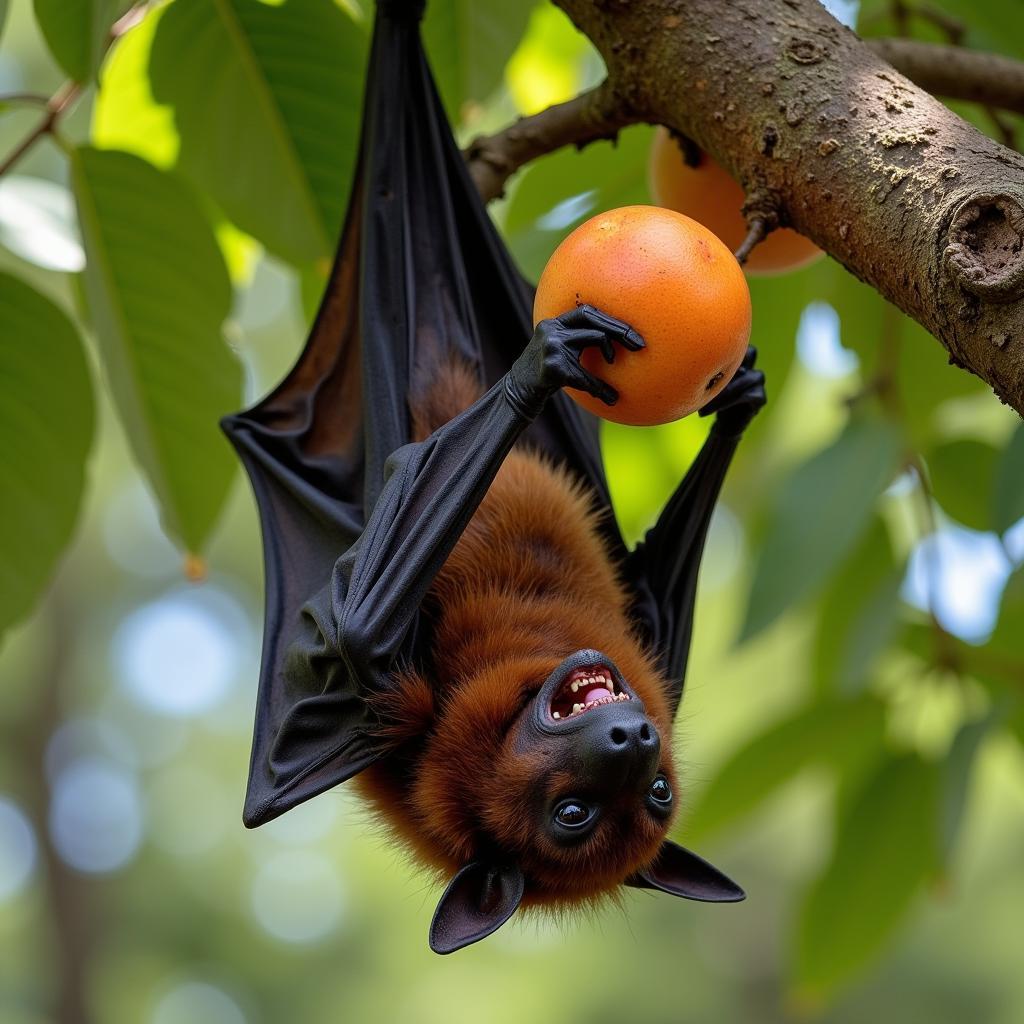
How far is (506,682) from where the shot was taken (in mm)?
2680

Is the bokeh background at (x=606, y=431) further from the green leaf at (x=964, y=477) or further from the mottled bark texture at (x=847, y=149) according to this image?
the mottled bark texture at (x=847, y=149)

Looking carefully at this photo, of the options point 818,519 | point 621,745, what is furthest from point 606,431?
point 621,745

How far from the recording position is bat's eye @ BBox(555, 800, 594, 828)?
2.54 m

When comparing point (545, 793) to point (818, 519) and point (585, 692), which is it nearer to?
point (585, 692)

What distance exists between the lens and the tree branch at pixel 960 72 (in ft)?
8.57

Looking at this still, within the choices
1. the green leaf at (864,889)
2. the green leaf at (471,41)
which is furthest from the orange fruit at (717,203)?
the green leaf at (864,889)

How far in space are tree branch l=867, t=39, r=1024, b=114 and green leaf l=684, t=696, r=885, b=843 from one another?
1.82 meters

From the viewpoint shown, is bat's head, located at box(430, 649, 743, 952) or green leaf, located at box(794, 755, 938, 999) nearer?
bat's head, located at box(430, 649, 743, 952)

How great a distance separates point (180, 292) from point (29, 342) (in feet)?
1.14

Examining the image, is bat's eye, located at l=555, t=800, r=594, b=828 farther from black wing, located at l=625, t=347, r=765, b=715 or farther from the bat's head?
black wing, located at l=625, t=347, r=765, b=715

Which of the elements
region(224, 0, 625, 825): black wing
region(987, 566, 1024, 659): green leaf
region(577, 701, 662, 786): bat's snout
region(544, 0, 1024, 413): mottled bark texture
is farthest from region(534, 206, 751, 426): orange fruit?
region(987, 566, 1024, 659): green leaf

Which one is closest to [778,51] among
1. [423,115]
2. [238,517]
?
[423,115]

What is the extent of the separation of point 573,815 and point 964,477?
1.79 m

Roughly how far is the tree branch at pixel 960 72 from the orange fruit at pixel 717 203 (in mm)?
449
